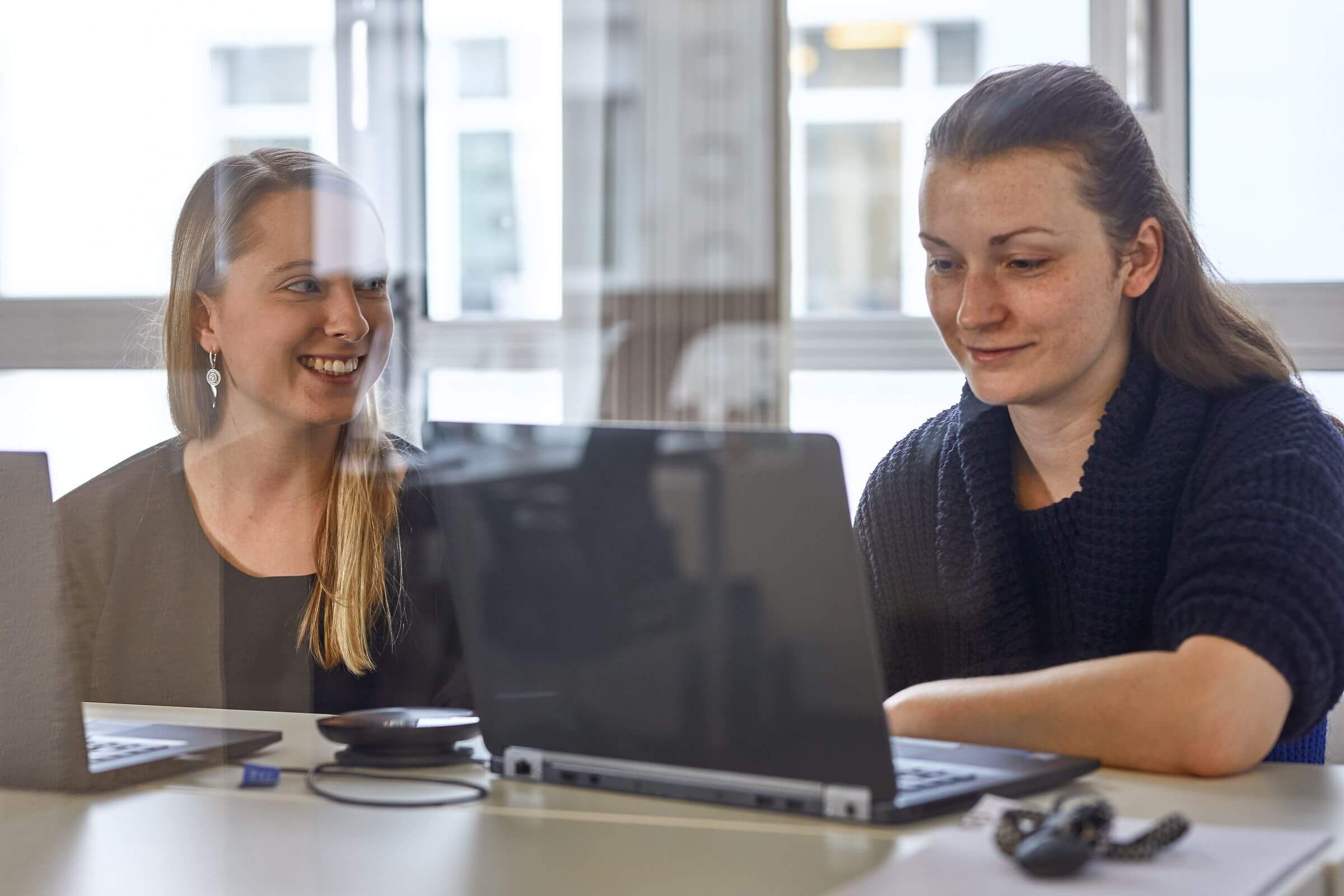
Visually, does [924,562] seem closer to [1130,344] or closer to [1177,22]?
[1130,344]

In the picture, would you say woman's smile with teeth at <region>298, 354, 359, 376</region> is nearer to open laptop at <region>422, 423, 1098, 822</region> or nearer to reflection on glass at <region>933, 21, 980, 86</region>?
open laptop at <region>422, 423, 1098, 822</region>

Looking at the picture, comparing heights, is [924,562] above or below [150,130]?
below

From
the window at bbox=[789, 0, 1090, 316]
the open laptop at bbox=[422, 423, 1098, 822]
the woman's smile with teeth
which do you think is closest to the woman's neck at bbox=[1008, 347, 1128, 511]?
the open laptop at bbox=[422, 423, 1098, 822]

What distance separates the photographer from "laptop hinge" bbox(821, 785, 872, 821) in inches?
31.0

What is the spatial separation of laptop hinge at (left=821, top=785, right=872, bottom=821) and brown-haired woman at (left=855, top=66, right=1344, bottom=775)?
359mm

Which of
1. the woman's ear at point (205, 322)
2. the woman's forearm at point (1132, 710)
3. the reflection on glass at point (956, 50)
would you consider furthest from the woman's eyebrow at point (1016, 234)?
the reflection on glass at point (956, 50)

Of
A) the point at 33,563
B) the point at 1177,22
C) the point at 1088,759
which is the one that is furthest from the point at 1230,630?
the point at 1177,22

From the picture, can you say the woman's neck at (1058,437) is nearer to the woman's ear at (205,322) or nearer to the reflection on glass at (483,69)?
the woman's ear at (205,322)

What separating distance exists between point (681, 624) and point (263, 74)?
2.28 metres

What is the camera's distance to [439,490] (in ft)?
3.05

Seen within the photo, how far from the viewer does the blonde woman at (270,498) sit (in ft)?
4.42

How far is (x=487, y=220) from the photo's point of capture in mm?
3098

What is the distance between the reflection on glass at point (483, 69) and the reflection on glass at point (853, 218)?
2.38ft

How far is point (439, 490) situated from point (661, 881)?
33cm
